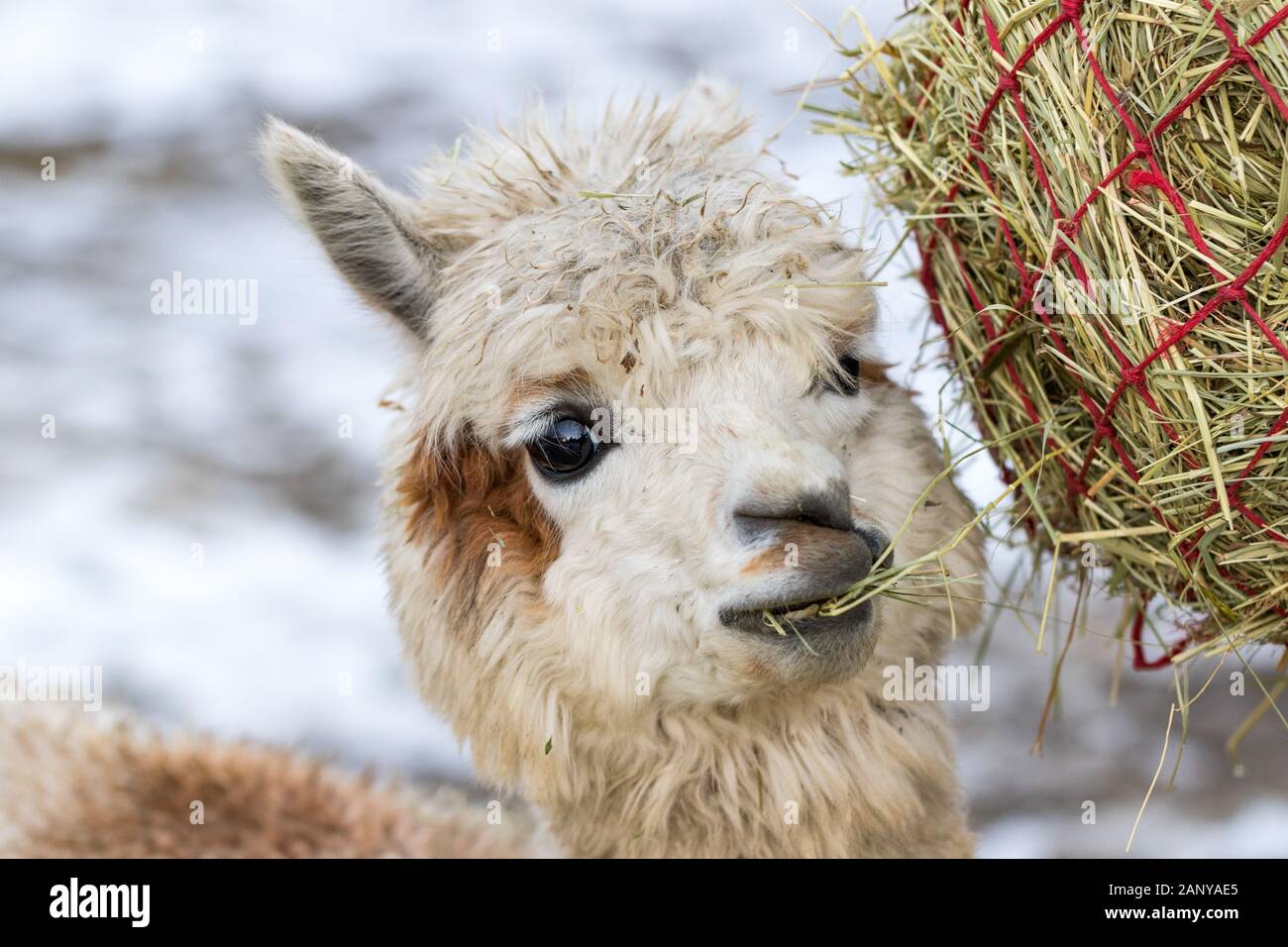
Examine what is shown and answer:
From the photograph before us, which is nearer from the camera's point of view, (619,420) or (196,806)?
(619,420)

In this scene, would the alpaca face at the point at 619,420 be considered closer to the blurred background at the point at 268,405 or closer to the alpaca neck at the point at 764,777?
the alpaca neck at the point at 764,777

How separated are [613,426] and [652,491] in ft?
0.43

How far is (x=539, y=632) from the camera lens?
5.93ft

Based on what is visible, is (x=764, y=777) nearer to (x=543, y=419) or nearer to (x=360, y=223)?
(x=543, y=419)

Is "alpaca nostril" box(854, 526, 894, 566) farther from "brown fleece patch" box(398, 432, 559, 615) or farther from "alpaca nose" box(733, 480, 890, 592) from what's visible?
"brown fleece patch" box(398, 432, 559, 615)

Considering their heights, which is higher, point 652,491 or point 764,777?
point 652,491

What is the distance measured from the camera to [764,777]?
187 centimetres

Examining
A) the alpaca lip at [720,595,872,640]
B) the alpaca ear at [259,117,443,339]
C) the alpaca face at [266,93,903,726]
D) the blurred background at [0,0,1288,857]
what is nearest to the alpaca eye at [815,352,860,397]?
the alpaca face at [266,93,903,726]

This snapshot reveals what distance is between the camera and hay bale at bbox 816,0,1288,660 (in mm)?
1379

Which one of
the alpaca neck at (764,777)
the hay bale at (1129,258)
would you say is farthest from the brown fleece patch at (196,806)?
the hay bale at (1129,258)

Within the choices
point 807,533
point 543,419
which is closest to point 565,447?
point 543,419

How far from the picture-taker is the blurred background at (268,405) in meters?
3.94

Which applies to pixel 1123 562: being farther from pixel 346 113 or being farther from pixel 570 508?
pixel 346 113

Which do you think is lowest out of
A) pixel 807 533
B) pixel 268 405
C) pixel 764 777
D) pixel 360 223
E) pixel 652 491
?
pixel 764 777
